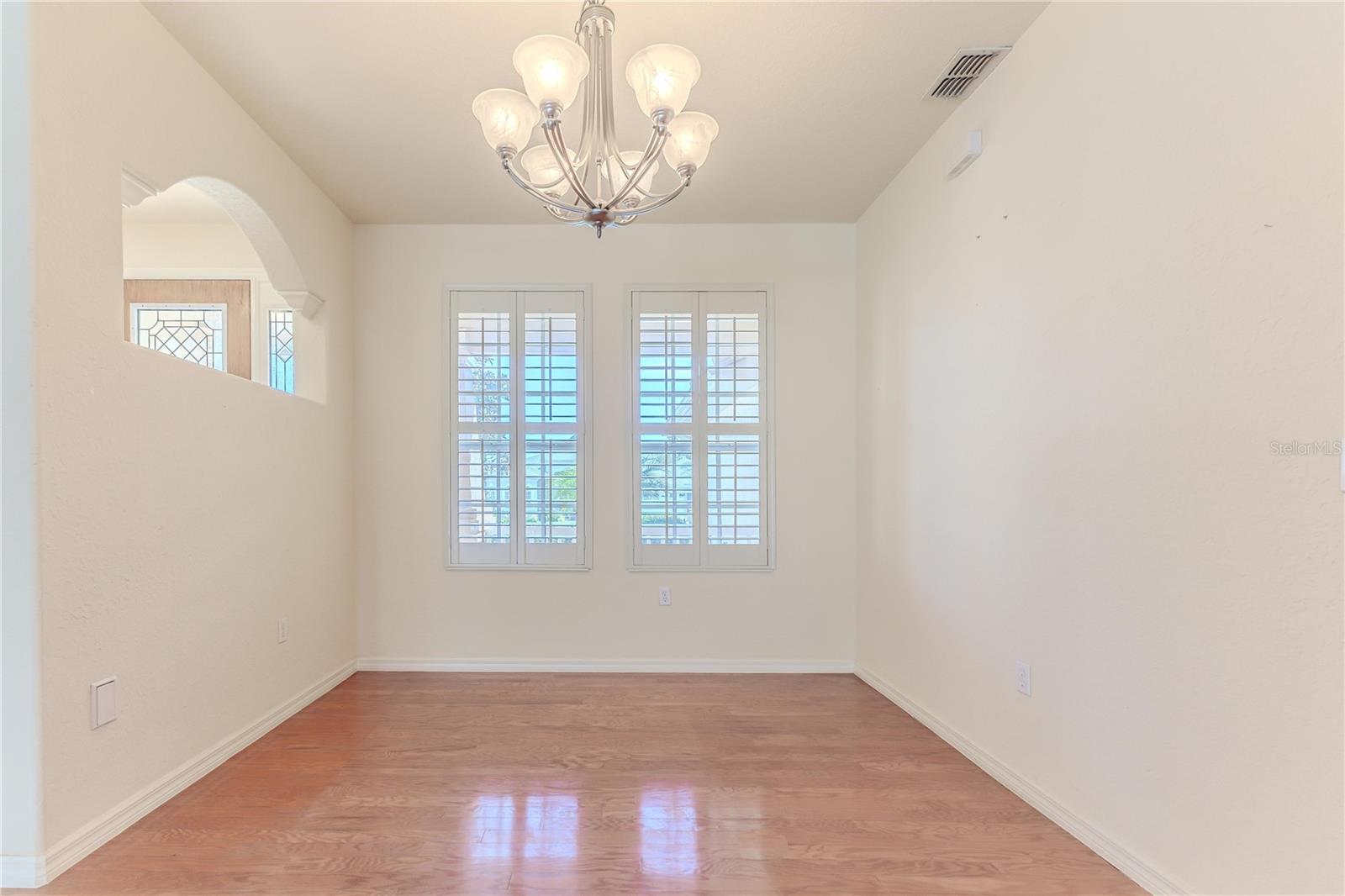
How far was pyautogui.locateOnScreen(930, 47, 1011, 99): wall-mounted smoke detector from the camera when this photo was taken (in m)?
2.31

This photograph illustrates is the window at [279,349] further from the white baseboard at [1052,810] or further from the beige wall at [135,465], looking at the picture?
the white baseboard at [1052,810]

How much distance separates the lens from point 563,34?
2.21m

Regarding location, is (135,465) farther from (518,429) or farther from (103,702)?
(518,429)

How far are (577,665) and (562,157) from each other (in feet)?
9.73

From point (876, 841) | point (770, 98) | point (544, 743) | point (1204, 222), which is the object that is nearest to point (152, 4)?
point (770, 98)

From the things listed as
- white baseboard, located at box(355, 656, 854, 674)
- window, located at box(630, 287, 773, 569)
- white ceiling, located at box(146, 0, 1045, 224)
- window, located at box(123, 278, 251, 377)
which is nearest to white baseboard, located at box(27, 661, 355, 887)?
white baseboard, located at box(355, 656, 854, 674)

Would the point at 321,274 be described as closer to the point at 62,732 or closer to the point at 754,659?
the point at 62,732

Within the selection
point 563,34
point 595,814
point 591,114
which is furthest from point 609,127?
point 595,814

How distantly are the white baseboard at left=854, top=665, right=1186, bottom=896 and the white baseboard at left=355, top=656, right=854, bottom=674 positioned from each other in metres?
0.91

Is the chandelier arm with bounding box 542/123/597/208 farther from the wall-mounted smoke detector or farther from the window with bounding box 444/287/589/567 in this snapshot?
the window with bounding box 444/287/589/567

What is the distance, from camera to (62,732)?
5.89 feet

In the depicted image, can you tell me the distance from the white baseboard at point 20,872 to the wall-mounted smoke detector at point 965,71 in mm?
3840

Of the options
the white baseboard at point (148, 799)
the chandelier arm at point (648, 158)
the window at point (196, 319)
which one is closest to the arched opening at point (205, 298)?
the window at point (196, 319)

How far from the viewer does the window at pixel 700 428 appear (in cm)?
386
